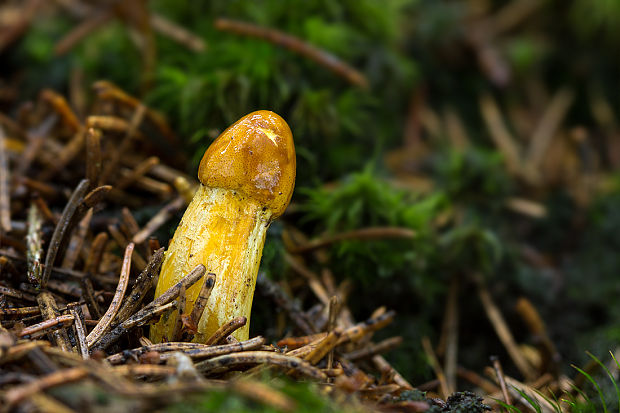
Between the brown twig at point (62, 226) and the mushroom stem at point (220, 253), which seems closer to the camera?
the mushroom stem at point (220, 253)

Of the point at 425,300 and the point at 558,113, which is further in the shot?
the point at 558,113

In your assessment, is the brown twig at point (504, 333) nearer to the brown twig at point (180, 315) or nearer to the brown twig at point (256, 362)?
the brown twig at point (256, 362)

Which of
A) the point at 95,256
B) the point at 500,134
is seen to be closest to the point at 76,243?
the point at 95,256

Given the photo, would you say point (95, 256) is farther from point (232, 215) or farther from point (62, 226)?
point (232, 215)

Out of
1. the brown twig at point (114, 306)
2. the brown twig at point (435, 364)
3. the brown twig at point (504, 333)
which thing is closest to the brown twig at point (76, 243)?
the brown twig at point (114, 306)

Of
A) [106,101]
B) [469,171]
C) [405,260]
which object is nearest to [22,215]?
[106,101]

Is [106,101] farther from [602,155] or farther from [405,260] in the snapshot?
[602,155]

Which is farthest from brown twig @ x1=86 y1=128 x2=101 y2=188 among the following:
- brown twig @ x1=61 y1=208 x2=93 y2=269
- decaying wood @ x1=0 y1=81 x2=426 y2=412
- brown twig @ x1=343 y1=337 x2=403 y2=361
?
brown twig @ x1=343 y1=337 x2=403 y2=361
